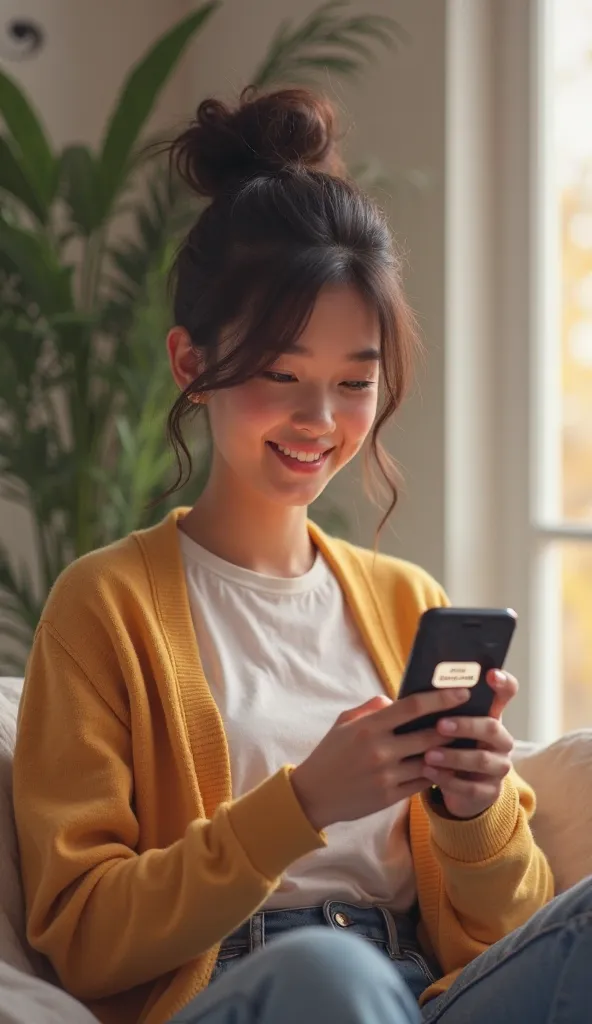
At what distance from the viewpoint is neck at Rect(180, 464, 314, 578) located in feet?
4.71

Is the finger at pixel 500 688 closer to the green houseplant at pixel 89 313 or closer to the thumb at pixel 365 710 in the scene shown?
the thumb at pixel 365 710

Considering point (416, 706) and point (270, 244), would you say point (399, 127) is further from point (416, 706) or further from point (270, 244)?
point (416, 706)

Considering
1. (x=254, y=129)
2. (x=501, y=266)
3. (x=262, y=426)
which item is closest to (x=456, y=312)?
(x=501, y=266)

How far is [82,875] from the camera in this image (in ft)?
3.89

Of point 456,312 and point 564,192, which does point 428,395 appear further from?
point 564,192

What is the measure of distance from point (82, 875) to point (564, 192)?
62.7 inches

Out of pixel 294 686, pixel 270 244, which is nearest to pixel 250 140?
pixel 270 244

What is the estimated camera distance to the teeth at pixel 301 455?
4.41 ft

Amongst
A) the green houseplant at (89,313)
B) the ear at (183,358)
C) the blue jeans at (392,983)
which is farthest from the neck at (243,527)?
the green houseplant at (89,313)

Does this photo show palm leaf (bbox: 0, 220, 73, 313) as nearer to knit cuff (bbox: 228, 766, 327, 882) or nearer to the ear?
the ear

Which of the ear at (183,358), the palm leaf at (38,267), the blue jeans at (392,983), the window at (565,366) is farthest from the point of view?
the window at (565,366)

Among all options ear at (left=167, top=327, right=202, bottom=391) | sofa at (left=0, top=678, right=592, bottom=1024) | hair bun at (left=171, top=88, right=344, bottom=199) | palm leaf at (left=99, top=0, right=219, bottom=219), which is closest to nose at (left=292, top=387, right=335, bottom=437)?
ear at (left=167, top=327, right=202, bottom=391)

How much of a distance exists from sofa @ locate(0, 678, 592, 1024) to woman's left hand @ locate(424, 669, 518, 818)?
0.25m

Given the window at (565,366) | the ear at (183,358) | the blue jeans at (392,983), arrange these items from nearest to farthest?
the blue jeans at (392,983) → the ear at (183,358) → the window at (565,366)
